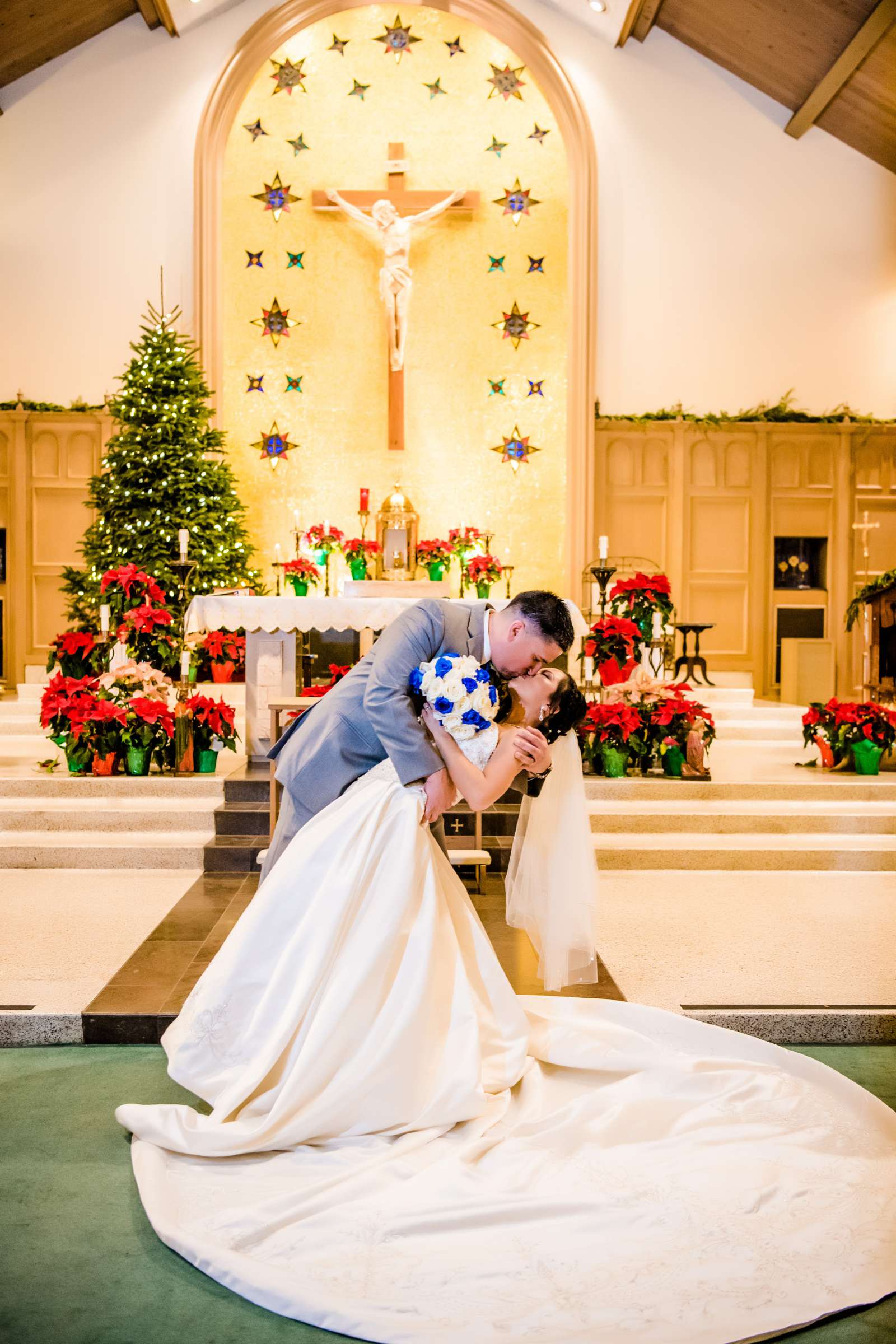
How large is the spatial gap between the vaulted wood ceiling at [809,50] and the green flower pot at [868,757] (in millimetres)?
6144

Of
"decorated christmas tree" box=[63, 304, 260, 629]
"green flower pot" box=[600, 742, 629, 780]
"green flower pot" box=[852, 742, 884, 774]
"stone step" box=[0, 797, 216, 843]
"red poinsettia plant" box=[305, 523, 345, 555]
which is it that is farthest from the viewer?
"red poinsettia plant" box=[305, 523, 345, 555]

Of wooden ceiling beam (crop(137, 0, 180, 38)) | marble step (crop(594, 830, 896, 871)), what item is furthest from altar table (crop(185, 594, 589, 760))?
wooden ceiling beam (crop(137, 0, 180, 38))

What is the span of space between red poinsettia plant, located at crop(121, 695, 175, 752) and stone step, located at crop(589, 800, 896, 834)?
8.32 ft

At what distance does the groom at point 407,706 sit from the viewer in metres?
2.89

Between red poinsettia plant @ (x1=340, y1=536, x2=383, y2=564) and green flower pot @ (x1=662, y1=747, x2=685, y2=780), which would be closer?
green flower pot @ (x1=662, y1=747, x2=685, y2=780)

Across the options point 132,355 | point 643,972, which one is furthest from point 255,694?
point 132,355

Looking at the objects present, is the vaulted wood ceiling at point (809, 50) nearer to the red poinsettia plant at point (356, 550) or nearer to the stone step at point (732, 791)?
the red poinsettia plant at point (356, 550)

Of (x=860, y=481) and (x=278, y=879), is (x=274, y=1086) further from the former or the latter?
(x=860, y=481)

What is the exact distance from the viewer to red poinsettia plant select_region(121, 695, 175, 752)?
261 inches

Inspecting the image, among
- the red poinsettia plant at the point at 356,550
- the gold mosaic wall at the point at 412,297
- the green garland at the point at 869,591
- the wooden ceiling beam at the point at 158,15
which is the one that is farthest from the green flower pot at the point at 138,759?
the wooden ceiling beam at the point at 158,15

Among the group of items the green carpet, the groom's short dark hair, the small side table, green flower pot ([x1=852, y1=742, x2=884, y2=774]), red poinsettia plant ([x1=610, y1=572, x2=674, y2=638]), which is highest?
red poinsettia plant ([x1=610, y1=572, x2=674, y2=638])

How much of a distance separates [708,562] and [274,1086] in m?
9.94

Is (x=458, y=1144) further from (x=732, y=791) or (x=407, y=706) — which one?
(x=732, y=791)

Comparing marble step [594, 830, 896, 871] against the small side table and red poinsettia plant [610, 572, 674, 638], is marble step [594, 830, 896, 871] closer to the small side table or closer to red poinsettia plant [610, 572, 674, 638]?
red poinsettia plant [610, 572, 674, 638]
